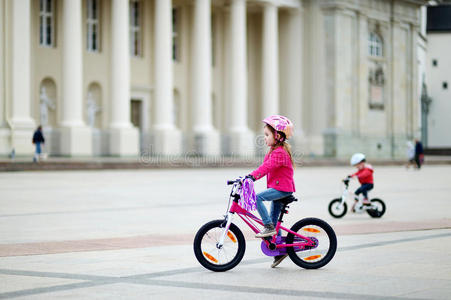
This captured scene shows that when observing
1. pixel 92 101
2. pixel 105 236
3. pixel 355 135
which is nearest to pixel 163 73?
pixel 92 101

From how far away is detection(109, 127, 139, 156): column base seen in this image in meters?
43.1

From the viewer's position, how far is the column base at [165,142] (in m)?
45.7

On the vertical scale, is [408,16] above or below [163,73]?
above

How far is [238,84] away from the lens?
51562 millimetres

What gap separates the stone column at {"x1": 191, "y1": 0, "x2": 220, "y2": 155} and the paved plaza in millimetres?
27826

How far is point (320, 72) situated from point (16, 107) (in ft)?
82.9

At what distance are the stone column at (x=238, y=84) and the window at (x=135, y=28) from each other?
6.15 m

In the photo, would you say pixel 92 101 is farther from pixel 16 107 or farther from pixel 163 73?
pixel 16 107

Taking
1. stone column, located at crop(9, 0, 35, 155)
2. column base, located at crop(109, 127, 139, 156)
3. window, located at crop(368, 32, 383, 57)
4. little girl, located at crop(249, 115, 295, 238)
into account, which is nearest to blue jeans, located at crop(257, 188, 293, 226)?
little girl, located at crop(249, 115, 295, 238)

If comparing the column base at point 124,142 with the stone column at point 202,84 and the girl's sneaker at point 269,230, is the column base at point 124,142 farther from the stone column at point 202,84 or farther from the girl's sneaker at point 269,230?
the girl's sneaker at point 269,230

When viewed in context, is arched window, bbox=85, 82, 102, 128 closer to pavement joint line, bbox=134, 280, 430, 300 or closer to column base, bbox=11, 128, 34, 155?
column base, bbox=11, 128, 34, 155

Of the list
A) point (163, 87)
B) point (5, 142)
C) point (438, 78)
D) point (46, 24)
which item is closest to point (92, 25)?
point (46, 24)

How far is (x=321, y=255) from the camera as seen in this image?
9.14 meters

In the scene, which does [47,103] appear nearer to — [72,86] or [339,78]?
[72,86]
